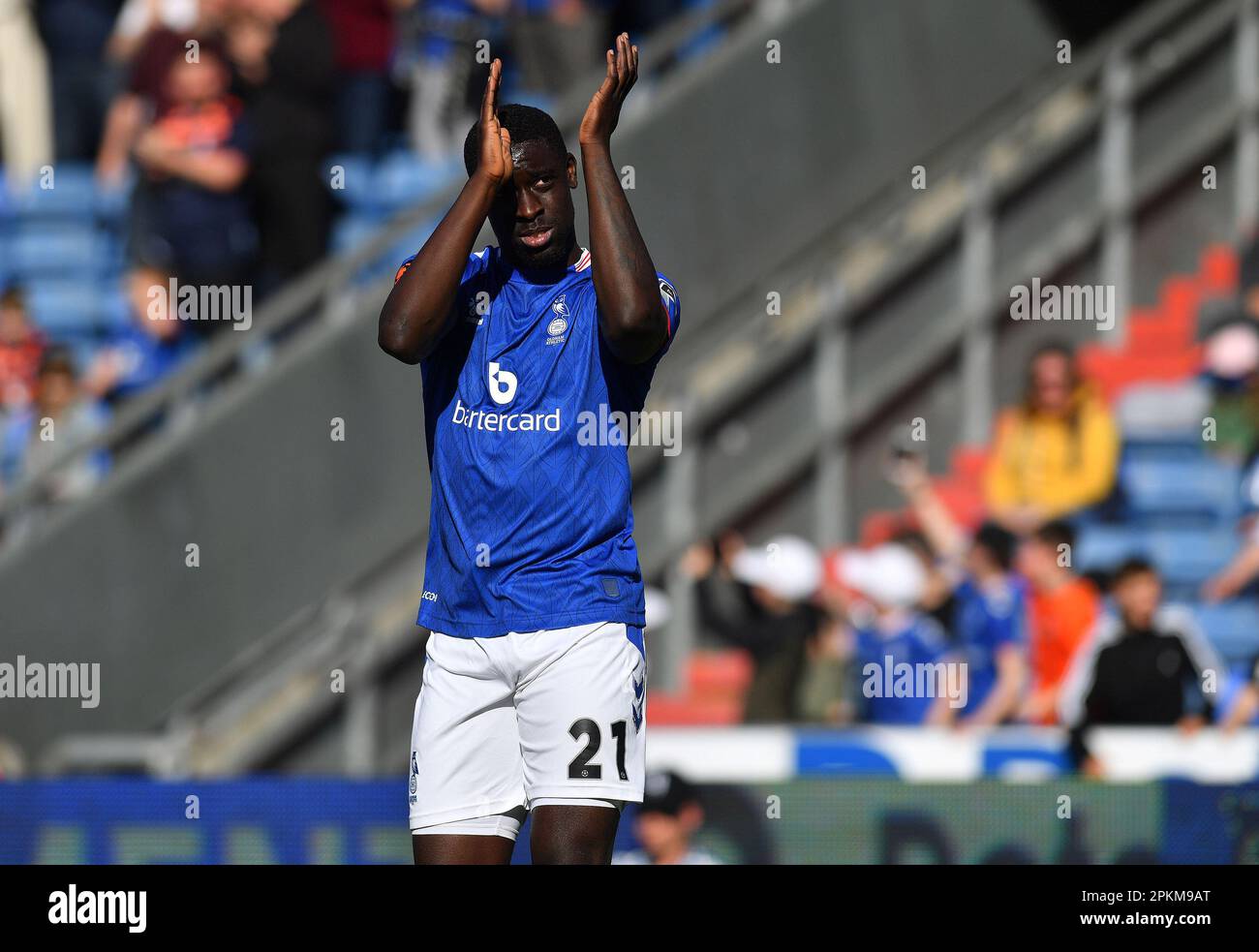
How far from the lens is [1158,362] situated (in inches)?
424

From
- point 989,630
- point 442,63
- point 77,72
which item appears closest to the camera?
point 989,630

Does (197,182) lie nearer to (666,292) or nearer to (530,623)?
(666,292)

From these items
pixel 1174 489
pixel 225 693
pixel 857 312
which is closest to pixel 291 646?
pixel 225 693

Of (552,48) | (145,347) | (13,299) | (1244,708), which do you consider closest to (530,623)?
(1244,708)

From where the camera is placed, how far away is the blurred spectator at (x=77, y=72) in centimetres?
1305

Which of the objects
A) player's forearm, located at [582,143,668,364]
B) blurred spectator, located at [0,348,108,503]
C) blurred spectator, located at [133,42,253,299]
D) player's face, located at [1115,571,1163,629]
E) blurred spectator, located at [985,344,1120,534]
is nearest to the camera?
player's forearm, located at [582,143,668,364]

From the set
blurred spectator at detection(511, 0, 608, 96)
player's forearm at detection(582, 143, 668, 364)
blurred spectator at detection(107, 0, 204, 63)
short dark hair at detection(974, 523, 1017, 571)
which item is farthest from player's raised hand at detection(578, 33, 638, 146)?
blurred spectator at detection(107, 0, 204, 63)

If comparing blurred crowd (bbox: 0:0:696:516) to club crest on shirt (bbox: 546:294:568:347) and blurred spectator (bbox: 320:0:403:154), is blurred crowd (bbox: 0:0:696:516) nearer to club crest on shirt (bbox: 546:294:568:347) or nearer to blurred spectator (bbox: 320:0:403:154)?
blurred spectator (bbox: 320:0:403:154)

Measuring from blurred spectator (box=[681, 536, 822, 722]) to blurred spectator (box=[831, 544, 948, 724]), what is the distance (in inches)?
9.6

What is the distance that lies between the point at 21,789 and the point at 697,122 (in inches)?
209

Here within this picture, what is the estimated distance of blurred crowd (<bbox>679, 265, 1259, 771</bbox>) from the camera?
27.1 ft

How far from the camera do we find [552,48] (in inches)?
→ 459

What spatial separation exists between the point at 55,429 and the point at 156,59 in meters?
2.30
